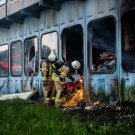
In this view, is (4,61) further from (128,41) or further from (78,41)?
(128,41)

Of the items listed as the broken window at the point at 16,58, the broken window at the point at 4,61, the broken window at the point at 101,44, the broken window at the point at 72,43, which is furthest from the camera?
the broken window at the point at 4,61

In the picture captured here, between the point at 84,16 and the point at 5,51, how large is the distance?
7527mm

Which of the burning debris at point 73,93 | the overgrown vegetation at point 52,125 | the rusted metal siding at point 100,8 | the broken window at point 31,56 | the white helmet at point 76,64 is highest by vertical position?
the rusted metal siding at point 100,8

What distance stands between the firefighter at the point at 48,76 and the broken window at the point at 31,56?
2099 mm

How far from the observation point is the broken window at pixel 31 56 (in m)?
13.4

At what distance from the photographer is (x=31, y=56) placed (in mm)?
14172

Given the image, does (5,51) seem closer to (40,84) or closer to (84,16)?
(40,84)

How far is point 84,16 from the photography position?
10273 millimetres

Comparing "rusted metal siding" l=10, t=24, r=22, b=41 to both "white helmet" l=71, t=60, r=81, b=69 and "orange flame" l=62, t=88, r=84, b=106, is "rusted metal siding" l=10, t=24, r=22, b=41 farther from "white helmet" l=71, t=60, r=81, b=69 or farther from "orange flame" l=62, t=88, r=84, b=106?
"orange flame" l=62, t=88, r=84, b=106

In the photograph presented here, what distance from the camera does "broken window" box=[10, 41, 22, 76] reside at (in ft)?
49.1

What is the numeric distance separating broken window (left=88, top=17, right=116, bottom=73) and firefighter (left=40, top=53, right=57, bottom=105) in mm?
1653

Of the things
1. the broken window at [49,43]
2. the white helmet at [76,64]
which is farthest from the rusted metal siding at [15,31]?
the white helmet at [76,64]

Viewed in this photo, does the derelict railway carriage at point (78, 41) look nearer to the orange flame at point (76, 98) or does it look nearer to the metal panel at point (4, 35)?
the metal panel at point (4, 35)

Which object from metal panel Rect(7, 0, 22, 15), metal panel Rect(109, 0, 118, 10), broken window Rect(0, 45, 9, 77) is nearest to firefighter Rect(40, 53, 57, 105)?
metal panel Rect(109, 0, 118, 10)
